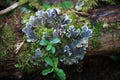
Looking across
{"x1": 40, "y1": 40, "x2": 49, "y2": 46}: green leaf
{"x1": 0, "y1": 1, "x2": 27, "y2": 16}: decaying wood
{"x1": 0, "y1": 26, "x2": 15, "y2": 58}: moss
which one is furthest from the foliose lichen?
{"x1": 0, "y1": 1, "x2": 27, "y2": 16}: decaying wood

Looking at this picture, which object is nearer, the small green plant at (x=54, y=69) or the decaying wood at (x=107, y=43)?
the small green plant at (x=54, y=69)

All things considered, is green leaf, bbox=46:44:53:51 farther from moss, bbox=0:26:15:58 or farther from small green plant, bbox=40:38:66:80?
moss, bbox=0:26:15:58

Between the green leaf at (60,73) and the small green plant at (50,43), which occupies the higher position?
the small green plant at (50,43)

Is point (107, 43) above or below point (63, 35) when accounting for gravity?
below

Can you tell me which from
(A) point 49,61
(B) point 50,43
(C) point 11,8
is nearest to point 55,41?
(B) point 50,43

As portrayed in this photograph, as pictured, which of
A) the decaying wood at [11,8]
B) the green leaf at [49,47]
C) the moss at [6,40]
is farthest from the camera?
the decaying wood at [11,8]

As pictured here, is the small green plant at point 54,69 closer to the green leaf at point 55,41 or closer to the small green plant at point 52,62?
the small green plant at point 52,62

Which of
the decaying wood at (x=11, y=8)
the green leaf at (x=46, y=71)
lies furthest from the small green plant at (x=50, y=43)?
the decaying wood at (x=11, y=8)

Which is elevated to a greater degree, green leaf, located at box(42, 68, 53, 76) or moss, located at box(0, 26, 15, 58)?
moss, located at box(0, 26, 15, 58)

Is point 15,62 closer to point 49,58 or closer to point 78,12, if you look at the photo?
point 49,58

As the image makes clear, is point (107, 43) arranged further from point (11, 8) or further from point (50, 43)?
point (11, 8)

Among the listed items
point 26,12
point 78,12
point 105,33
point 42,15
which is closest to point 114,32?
point 105,33
